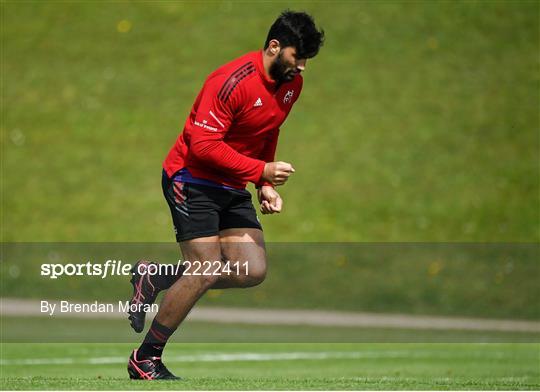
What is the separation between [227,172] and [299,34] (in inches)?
44.7

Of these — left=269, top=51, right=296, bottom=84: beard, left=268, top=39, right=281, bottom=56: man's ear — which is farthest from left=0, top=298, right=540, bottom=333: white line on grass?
left=268, top=39, right=281, bottom=56: man's ear

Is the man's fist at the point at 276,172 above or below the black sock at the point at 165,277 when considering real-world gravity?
above

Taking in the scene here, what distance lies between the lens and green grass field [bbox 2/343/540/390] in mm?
9844

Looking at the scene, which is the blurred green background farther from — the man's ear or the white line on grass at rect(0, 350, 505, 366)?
the man's ear

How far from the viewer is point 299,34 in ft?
26.5

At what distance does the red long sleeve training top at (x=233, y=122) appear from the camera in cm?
807

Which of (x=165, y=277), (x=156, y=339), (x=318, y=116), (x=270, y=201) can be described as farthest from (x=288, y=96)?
(x=318, y=116)

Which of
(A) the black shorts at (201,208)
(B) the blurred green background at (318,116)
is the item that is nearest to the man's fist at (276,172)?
(A) the black shorts at (201,208)

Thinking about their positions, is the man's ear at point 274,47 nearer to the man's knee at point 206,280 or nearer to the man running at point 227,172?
the man running at point 227,172

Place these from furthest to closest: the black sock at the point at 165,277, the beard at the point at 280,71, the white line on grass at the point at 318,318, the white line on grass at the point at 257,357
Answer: the white line on grass at the point at 318,318
the white line on grass at the point at 257,357
the black sock at the point at 165,277
the beard at the point at 280,71

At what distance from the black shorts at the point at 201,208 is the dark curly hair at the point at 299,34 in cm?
121

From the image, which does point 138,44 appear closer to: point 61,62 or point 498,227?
point 61,62

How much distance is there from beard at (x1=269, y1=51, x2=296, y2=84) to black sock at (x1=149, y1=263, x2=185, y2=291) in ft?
5.57

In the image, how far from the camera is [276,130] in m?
Answer: 8.70
